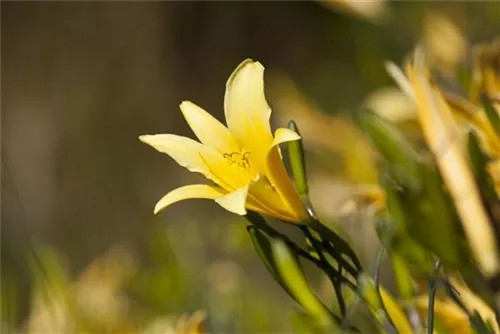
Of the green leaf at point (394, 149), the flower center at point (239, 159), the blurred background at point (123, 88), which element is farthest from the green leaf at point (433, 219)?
the blurred background at point (123, 88)

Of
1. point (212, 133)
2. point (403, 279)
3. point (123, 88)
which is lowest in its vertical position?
point (403, 279)

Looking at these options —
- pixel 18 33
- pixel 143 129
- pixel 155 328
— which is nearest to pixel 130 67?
pixel 143 129

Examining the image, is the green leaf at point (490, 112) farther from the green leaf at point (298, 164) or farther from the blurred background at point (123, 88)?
the blurred background at point (123, 88)

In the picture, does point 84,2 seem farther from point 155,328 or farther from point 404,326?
point 404,326

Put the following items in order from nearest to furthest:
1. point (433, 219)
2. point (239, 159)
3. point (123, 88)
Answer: point (433, 219), point (239, 159), point (123, 88)

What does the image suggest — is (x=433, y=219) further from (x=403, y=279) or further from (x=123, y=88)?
(x=123, y=88)

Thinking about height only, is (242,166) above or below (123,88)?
below

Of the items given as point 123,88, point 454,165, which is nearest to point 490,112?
point 454,165
